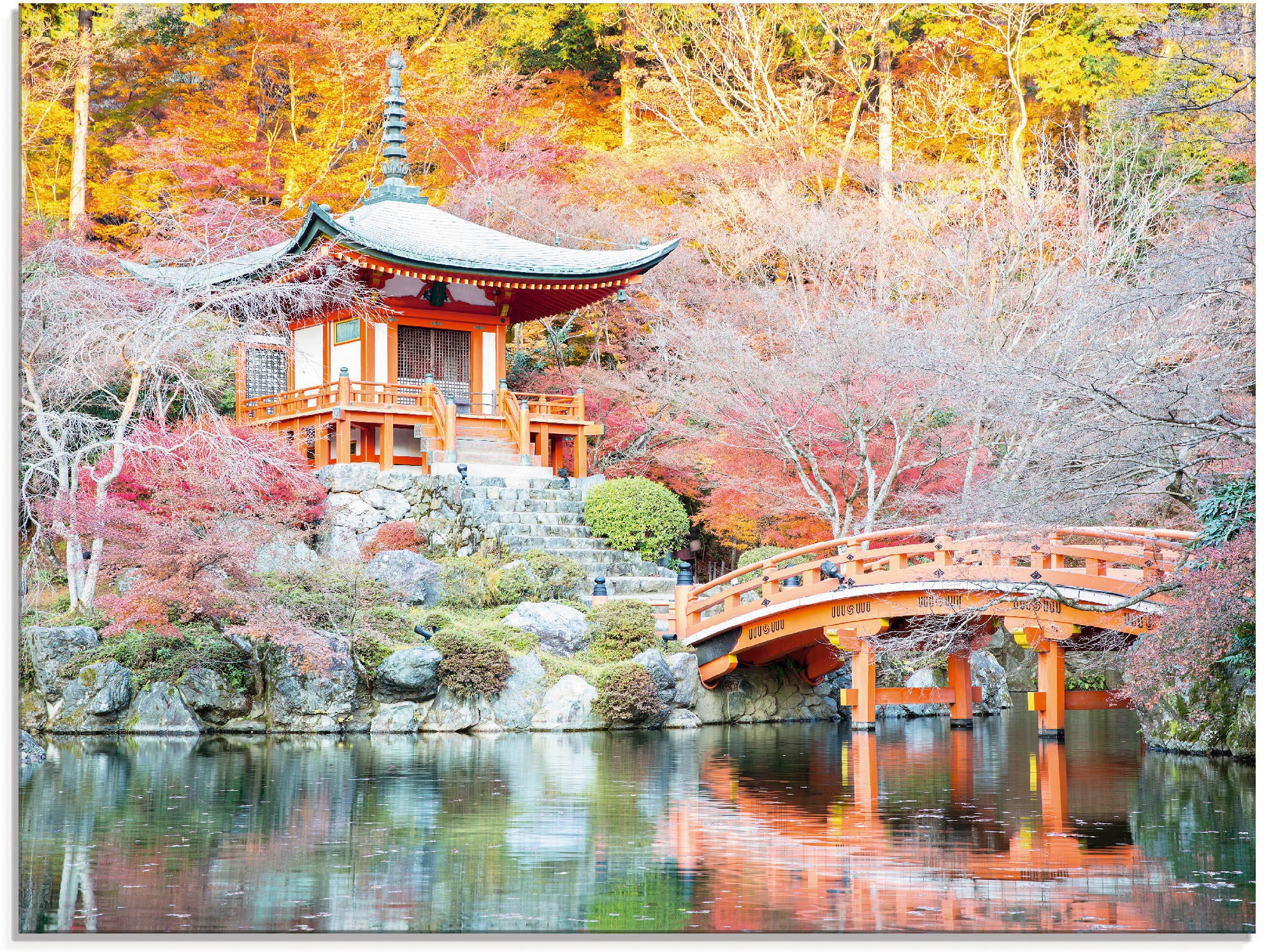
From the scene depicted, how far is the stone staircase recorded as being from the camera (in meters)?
16.0

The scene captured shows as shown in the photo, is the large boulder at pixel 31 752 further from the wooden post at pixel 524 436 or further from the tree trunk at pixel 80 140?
the tree trunk at pixel 80 140

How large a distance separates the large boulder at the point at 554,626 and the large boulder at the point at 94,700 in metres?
3.61

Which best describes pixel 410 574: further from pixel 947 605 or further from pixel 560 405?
pixel 947 605

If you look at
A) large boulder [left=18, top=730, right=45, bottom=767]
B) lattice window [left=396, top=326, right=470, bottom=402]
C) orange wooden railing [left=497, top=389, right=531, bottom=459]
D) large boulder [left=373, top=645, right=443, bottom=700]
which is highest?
lattice window [left=396, top=326, right=470, bottom=402]

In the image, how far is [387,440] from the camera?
17.6 meters

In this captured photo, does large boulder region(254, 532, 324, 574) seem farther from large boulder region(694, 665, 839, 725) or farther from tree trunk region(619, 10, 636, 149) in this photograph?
tree trunk region(619, 10, 636, 149)

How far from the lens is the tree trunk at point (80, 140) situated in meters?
18.8

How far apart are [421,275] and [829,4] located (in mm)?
6540

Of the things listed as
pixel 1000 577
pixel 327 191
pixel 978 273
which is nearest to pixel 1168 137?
pixel 1000 577

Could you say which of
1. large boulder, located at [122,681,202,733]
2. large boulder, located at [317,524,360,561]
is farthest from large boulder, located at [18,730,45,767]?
large boulder, located at [317,524,360,561]

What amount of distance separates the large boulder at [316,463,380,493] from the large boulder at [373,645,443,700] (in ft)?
13.0

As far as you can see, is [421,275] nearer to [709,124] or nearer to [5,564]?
[709,124]

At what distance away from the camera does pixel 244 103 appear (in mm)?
22047

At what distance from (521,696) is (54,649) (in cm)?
417
